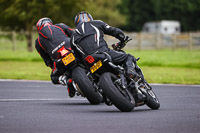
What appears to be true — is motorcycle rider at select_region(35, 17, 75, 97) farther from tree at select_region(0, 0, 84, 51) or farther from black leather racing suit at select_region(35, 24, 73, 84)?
tree at select_region(0, 0, 84, 51)

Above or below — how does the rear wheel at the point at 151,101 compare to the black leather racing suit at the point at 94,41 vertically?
below

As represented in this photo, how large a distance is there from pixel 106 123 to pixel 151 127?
70 centimetres

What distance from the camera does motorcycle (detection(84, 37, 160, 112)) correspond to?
8664mm

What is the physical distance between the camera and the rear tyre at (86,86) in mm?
9578

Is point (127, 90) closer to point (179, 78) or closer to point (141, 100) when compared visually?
point (141, 100)

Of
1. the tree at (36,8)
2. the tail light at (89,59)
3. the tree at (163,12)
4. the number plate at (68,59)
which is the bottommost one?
the tree at (163,12)

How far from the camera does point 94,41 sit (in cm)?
953

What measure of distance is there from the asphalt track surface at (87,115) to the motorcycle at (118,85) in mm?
170

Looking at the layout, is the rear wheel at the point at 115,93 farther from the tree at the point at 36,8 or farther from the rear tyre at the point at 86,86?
the tree at the point at 36,8

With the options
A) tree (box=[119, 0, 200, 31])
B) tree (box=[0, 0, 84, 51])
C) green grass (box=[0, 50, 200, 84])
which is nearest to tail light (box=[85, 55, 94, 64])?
green grass (box=[0, 50, 200, 84])

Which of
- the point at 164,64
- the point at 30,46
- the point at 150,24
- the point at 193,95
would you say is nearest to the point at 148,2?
the point at 150,24

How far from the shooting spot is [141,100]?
9.16 metres

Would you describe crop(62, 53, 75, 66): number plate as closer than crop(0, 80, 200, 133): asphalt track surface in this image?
No

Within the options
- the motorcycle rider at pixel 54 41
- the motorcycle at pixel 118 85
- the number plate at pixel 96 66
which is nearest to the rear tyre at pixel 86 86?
the motorcycle at pixel 118 85
